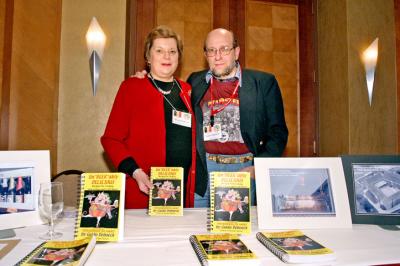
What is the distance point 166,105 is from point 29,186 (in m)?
0.87

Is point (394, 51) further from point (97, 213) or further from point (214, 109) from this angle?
point (97, 213)

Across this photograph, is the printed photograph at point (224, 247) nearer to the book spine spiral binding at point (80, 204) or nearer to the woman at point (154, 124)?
the book spine spiral binding at point (80, 204)

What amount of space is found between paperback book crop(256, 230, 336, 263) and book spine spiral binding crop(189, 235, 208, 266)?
222mm

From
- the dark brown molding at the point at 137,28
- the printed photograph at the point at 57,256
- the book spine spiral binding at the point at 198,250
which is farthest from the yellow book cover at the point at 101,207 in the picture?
the dark brown molding at the point at 137,28


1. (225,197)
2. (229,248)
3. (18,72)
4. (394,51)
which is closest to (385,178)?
(225,197)

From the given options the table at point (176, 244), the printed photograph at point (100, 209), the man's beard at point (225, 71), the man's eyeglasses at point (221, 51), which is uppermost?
the man's eyeglasses at point (221, 51)

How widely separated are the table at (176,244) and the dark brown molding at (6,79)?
4.35 ft

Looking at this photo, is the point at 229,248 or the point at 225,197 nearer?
the point at 229,248

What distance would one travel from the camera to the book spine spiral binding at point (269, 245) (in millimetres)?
938

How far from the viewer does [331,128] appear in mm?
3514

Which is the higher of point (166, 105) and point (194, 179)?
point (166, 105)

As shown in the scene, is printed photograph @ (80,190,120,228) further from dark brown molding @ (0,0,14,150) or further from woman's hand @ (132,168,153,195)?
dark brown molding @ (0,0,14,150)

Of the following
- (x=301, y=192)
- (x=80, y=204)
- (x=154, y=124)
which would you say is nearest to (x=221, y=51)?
(x=154, y=124)

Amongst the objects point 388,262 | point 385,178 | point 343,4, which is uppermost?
point 343,4
